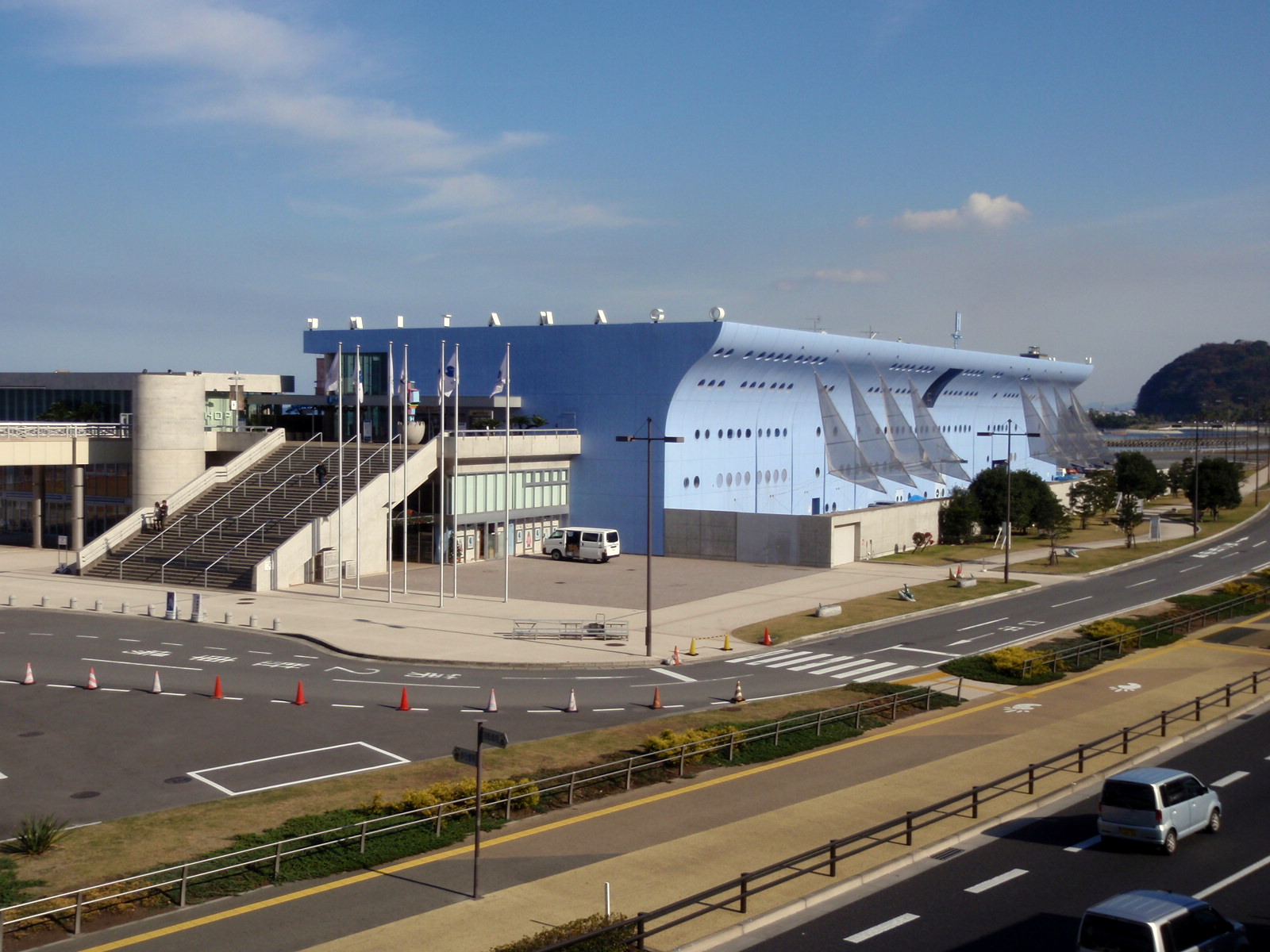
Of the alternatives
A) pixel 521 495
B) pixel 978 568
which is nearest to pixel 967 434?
pixel 978 568

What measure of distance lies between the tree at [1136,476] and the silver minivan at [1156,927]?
86609mm

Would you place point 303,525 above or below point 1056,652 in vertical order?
above

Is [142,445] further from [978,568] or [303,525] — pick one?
[978,568]

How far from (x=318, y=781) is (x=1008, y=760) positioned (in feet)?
49.2

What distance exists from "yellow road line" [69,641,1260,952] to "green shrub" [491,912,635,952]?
4056mm

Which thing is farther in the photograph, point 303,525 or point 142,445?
point 142,445

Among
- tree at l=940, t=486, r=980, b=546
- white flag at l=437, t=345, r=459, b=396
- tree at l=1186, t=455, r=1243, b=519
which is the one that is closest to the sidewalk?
white flag at l=437, t=345, r=459, b=396

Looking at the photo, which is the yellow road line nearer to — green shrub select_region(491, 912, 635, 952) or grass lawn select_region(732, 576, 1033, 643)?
green shrub select_region(491, 912, 635, 952)

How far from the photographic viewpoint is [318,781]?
2434cm

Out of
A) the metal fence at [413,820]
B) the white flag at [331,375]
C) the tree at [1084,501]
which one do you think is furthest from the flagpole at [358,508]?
the tree at [1084,501]

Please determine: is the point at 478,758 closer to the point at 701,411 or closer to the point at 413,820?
the point at 413,820

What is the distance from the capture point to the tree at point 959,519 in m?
73.4

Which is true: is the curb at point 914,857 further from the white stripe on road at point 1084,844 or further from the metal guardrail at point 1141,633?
the metal guardrail at point 1141,633

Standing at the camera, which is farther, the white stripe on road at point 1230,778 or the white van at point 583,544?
the white van at point 583,544
